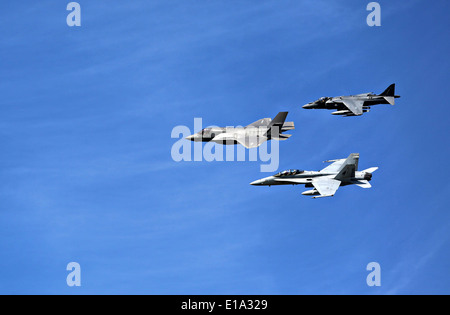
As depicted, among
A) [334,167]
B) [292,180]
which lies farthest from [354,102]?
[292,180]

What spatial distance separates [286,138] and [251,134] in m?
5.64

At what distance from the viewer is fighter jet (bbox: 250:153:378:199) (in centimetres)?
11481

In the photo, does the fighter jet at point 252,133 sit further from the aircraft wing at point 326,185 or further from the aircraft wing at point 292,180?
the aircraft wing at point 326,185

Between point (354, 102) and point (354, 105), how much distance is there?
123 centimetres

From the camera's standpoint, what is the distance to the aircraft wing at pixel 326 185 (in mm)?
108438

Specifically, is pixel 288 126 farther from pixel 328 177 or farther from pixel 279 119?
pixel 328 177

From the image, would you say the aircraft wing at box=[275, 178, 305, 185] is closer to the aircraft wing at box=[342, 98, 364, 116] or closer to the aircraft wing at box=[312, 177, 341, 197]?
the aircraft wing at box=[312, 177, 341, 197]

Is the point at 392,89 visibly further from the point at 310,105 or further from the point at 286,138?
the point at 286,138

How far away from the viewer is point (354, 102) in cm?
12862

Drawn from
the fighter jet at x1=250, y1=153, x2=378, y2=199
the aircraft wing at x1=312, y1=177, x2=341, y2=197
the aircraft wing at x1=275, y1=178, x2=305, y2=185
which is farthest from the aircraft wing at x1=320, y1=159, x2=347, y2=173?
the aircraft wing at x1=275, y1=178, x2=305, y2=185

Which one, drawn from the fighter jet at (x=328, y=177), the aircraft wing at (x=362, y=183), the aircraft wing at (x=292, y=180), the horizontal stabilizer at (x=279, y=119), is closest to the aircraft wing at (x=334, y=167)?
the fighter jet at (x=328, y=177)

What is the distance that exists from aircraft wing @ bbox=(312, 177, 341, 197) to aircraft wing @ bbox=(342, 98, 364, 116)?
15319 millimetres

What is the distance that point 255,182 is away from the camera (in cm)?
11906
